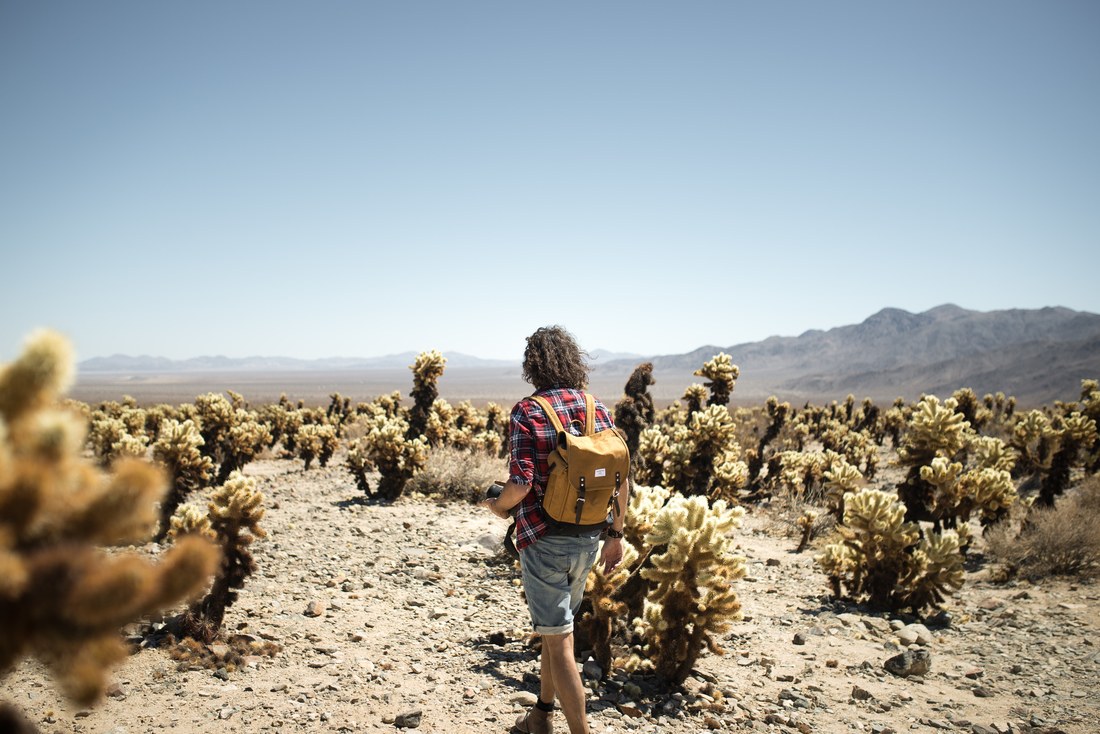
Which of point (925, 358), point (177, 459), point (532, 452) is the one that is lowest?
point (177, 459)

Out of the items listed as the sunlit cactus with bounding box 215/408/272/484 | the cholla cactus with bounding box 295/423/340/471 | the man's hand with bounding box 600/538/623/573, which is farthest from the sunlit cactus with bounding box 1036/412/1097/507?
the cholla cactus with bounding box 295/423/340/471

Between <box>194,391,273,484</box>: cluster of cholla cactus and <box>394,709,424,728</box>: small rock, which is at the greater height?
<box>194,391,273,484</box>: cluster of cholla cactus

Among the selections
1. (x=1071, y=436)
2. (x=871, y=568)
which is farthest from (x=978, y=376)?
(x=871, y=568)

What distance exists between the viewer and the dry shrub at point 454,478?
12.0 m

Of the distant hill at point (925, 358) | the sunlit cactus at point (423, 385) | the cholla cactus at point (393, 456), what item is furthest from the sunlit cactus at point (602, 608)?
the distant hill at point (925, 358)

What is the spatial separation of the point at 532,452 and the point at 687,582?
197 cm

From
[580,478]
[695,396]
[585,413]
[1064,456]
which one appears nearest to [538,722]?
[580,478]

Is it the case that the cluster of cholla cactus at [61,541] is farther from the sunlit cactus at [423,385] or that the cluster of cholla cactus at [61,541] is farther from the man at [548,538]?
the sunlit cactus at [423,385]

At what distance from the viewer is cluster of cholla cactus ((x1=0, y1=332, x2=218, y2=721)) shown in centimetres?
→ 106

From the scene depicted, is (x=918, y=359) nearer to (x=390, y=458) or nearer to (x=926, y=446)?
(x=926, y=446)

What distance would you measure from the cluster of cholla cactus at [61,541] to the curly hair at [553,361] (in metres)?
2.43

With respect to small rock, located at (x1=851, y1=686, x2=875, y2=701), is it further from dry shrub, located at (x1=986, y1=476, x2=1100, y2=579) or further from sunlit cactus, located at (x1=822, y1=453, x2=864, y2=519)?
sunlit cactus, located at (x1=822, y1=453, x2=864, y2=519)

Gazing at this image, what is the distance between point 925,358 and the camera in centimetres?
13238

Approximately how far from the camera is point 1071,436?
11055 millimetres
